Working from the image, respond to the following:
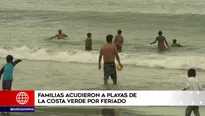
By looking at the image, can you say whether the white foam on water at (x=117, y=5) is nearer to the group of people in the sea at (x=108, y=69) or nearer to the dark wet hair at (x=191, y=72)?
the group of people in the sea at (x=108, y=69)

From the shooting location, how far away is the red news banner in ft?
26.9

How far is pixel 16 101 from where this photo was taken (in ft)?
27.1

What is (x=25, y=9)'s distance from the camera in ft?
157

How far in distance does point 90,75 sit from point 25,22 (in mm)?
25009

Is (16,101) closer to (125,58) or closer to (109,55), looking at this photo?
(109,55)

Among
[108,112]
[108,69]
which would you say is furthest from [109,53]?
[108,112]

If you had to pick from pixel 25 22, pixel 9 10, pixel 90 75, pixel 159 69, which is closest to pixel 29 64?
pixel 90 75

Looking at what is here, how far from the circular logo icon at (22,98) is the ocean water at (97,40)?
2555 mm

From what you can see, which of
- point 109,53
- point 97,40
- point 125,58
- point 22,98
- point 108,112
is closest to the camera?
point 22,98

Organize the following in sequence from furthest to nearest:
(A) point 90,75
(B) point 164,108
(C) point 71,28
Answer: (C) point 71,28, (A) point 90,75, (B) point 164,108

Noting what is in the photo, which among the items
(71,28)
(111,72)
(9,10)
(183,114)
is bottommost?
(183,114)

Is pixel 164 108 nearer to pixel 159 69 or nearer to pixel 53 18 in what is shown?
pixel 159 69

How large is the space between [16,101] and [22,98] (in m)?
0.16

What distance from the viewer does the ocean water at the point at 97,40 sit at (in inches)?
520
